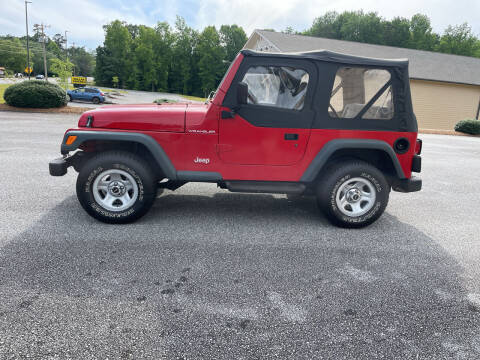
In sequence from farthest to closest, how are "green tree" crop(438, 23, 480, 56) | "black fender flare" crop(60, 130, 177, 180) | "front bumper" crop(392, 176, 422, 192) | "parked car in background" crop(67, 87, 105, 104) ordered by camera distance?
"green tree" crop(438, 23, 480, 56)
"parked car in background" crop(67, 87, 105, 104)
"front bumper" crop(392, 176, 422, 192)
"black fender flare" crop(60, 130, 177, 180)

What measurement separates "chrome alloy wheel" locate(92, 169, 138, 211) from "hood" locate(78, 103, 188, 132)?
56cm

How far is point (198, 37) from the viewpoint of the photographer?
7556cm

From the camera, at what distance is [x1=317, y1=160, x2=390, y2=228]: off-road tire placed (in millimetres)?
3744

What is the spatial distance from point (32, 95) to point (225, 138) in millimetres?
18109

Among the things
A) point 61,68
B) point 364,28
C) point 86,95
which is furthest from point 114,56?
point 364,28

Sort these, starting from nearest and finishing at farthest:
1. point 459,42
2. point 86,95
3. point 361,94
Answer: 1. point 361,94
2. point 86,95
3. point 459,42

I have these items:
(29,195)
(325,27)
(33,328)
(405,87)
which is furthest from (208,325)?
(325,27)

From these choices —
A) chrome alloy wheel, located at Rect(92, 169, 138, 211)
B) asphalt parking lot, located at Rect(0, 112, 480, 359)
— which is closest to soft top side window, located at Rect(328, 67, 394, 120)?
asphalt parking lot, located at Rect(0, 112, 480, 359)

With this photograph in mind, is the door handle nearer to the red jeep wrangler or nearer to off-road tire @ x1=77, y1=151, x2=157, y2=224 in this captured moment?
the red jeep wrangler

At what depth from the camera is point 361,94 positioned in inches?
Result: 144

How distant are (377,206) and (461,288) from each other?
51.3 inches

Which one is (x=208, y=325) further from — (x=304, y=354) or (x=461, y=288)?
(x=461, y=288)

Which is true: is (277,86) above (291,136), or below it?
above

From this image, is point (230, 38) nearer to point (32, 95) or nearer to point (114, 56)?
point (114, 56)
